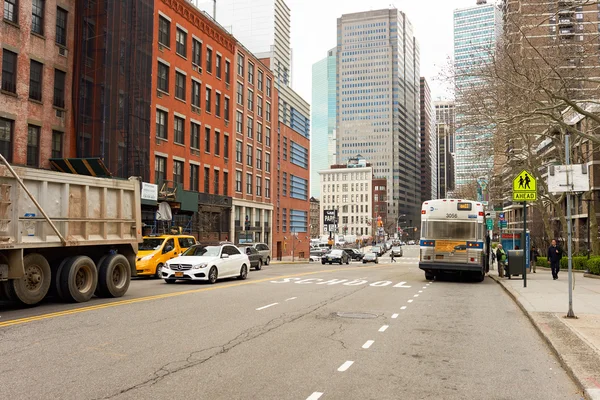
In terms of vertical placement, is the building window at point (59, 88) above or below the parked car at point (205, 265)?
above

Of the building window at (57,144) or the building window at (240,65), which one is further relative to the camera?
the building window at (240,65)

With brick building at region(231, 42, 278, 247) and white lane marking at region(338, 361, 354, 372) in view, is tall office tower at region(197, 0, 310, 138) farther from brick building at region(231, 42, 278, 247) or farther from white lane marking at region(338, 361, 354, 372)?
white lane marking at region(338, 361, 354, 372)

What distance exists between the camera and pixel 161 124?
123ft

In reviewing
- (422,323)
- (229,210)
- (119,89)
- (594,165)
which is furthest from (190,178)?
(594,165)

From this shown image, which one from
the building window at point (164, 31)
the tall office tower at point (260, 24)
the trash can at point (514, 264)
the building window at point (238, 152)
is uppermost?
the tall office tower at point (260, 24)

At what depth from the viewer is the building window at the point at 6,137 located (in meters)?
25.2

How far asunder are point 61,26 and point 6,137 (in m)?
8.09

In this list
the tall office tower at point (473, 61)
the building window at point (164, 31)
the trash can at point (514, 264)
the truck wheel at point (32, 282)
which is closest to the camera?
the truck wheel at point (32, 282)

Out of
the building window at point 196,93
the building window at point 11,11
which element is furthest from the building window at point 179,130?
the building window at point 11,11

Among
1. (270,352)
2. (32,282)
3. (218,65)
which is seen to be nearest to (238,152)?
(218,65)

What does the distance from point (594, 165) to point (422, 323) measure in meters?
49.3

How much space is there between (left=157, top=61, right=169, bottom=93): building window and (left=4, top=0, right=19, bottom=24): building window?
11744mm

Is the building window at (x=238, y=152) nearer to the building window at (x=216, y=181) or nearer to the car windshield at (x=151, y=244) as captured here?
the building window at (x=216, y=181)

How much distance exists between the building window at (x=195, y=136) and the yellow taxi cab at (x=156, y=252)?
1872 centimetres
